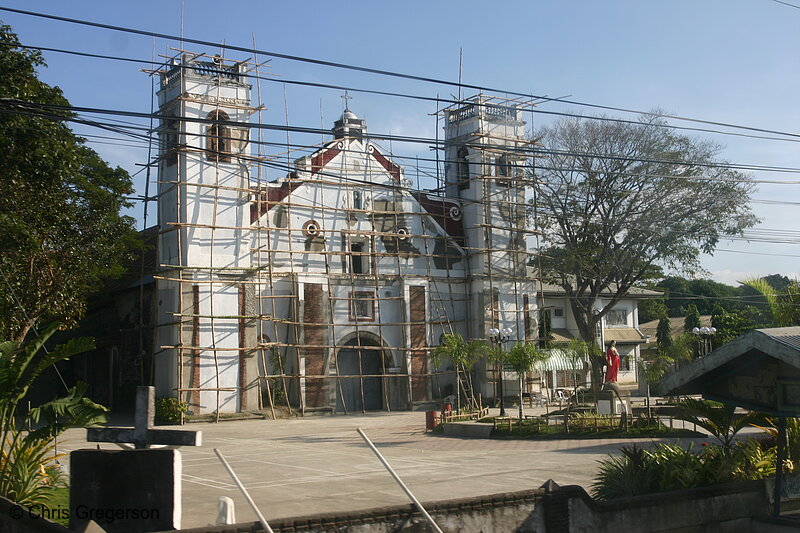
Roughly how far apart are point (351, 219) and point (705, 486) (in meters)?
24.8

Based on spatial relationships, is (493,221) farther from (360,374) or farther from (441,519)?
(441,519)

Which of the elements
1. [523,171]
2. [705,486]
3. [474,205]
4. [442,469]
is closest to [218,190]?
[474,205]

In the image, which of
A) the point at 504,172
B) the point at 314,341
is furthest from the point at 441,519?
the point at 504,172

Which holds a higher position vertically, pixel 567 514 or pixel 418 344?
pixel 418 344

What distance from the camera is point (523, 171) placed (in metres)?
37.3

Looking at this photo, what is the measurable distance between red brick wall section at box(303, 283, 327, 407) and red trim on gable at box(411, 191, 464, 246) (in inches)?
277

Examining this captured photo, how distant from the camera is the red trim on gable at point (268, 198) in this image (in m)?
31.4

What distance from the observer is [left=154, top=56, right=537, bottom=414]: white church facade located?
29438mm

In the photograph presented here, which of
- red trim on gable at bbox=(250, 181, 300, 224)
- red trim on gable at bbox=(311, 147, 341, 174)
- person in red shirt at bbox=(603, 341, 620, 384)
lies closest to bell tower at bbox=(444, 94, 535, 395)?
red trim on gable at bbox=(311, 147, 341, 174)

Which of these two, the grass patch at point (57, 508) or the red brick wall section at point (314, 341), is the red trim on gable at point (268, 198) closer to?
the red brick wall section at point (314, 341)

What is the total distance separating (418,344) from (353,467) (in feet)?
60.7

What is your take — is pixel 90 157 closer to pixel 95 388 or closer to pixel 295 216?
pixel 295 216

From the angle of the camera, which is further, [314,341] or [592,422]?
[314,341]

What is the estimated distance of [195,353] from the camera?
1134 inches
